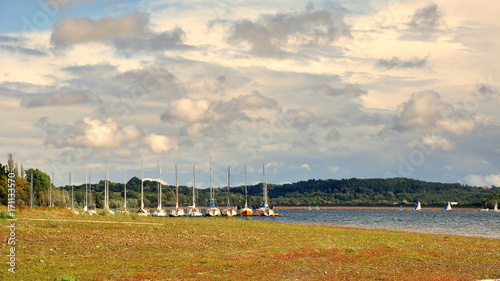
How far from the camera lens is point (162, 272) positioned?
1133 inches

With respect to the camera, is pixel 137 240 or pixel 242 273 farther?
pixel 137 240

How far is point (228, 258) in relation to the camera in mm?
34594

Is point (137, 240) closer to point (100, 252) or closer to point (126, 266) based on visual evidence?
point (100, 252)

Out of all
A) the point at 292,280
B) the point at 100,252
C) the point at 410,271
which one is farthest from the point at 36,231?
the point at 410,271

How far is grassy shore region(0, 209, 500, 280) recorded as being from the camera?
28.5 metres

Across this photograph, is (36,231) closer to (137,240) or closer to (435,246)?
(137,240)

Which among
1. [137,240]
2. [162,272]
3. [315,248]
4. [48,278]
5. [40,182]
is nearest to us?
[48,278]

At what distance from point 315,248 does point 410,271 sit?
10382 mm

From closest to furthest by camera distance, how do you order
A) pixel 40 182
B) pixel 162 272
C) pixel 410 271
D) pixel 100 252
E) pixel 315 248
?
pixel 162 272 < pixel 410 271 < pixel 100 252 < pixel 315 248 < pixel 40 182

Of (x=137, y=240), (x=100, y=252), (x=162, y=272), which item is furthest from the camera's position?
(x=137, y=240)

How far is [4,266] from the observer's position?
95.2ft

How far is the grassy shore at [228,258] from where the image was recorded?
93.5 feet

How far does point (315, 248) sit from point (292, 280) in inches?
534

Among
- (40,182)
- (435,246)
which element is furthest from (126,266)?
(40,182)
